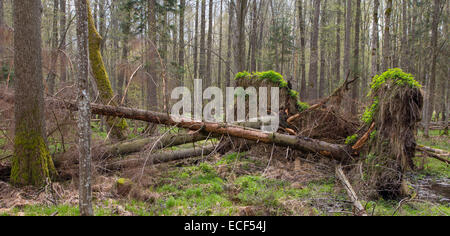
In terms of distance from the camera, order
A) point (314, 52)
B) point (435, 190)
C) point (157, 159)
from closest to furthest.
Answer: point (435, 190), point (157, 159), point (314, 52)

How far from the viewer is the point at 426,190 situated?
20.6 feet

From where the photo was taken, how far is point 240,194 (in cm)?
570

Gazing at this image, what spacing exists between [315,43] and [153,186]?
14604 millimetres

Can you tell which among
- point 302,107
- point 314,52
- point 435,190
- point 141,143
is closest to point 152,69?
point 141,143

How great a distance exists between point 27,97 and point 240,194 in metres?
4.74

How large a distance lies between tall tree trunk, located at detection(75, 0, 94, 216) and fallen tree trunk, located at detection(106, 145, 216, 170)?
2.06 metres

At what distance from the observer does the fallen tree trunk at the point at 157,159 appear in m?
6.78

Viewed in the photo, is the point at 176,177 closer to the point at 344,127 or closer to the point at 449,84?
the point at 344,127

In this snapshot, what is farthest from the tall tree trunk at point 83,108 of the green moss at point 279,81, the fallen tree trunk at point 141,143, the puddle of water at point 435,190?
the green moss at point 279,81

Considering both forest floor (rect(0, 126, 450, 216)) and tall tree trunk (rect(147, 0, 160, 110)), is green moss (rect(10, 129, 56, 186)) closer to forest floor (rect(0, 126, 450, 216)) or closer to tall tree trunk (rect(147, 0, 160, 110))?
forest floor (rect(0, 126, 450, 216))

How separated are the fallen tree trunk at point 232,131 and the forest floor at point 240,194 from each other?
2.04 feet

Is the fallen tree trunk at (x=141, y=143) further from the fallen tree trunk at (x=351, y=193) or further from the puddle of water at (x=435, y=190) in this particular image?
the puddle of water at (x=435, y=190)

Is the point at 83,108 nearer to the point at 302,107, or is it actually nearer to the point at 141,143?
the point at 141,143
